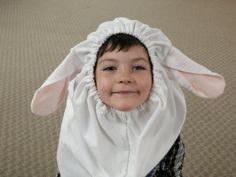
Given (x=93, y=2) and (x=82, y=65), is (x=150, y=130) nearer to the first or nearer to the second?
(x=82, y=65)

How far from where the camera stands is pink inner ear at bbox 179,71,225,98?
28.8 inches

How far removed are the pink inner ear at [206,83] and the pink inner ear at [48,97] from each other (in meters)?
0.27

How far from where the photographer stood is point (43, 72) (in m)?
1.58

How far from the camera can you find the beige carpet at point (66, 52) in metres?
1.11

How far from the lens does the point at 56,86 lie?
75 centimetres

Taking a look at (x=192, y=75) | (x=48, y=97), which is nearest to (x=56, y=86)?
(x=48, y=97)

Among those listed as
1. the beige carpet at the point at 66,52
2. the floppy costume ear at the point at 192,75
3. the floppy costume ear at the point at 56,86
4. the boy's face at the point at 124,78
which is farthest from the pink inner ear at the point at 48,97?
the beige carpet at the point at 66,52

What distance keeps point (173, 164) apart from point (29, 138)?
576mm

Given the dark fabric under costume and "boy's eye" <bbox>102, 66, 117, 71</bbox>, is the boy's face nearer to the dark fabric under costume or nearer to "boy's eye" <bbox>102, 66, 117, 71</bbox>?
"boy's eye" <bbox>102, 66, 117, 71</bbox>

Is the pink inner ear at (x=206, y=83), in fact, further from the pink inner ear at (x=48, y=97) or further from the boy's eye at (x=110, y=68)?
the pink inner ear at (x=48, y=97)

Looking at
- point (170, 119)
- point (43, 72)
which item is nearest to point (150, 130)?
point (170, 119)

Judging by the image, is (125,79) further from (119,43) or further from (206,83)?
(206,83)

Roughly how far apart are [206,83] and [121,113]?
200 millimetres

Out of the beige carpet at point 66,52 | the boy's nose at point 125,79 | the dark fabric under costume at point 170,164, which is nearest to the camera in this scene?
the boy's nose at point 125,79
